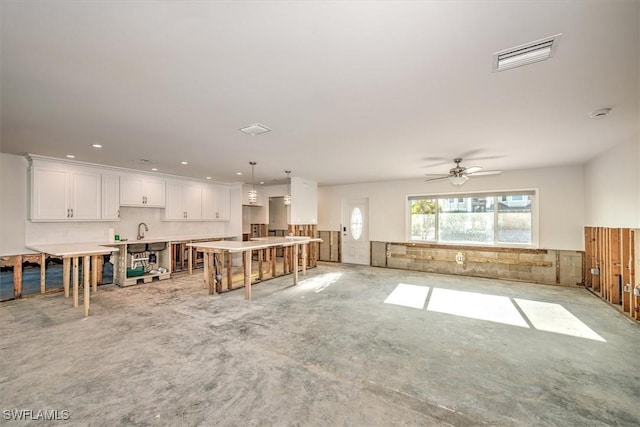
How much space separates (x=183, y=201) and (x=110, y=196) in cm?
166

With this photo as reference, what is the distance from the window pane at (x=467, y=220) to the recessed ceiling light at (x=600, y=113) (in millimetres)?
3816

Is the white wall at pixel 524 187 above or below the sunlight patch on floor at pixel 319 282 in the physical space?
above

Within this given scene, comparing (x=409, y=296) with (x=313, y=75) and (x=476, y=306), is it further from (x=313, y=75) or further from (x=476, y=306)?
(x=313, y=75)

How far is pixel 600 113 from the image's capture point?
285 centimetres

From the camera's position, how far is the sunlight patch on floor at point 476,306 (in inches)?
151

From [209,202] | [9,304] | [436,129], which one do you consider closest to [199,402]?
[436,129]

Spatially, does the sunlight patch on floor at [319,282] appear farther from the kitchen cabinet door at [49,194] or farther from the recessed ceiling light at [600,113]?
the kitchen cabinet door at [49,194]

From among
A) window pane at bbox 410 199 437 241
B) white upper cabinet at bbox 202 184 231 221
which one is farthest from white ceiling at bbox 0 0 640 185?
white upper cabinet at bbox 202 184 231 221

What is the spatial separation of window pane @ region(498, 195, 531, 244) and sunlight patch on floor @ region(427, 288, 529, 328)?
2.15m

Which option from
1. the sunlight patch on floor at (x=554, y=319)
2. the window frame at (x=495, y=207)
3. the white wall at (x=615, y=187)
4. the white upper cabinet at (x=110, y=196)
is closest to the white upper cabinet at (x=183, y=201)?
the white upper cabinet at (x=110, y=196)

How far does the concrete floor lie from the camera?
1.97 m

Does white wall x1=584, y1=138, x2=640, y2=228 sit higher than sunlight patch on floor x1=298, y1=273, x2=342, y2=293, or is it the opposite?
white wall x1=584, y1=138, x2=640, y2=228

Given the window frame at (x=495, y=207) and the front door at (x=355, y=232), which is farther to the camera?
the front door at (x=355, y=232)

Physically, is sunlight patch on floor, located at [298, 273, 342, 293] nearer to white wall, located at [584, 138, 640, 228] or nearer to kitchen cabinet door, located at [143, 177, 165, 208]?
kitchen cabinet door, located at [143, 177, 165, 208]
